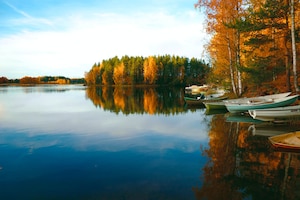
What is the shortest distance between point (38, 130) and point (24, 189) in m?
9.46

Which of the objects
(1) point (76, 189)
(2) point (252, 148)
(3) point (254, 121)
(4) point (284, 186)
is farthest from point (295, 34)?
(1) point (76, 189)

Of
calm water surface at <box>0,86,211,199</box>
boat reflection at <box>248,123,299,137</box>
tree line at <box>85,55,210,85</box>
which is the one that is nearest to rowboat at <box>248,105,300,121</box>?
boat reflection at <box>248,123,299,137</box>

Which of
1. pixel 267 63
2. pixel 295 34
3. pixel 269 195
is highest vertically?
pixel 295 34

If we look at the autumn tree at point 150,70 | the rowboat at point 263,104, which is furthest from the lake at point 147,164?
the autumn tree at point 150,70

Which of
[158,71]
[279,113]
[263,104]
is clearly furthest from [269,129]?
[158,71]

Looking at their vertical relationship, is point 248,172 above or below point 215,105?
below

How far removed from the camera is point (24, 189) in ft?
24.4

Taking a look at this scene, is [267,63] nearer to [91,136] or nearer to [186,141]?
[186,141]

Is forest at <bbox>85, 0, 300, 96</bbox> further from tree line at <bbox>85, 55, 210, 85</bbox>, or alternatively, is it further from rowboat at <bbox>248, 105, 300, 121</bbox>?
tree line at <bbox>85, 55, 210, 85</bbox>

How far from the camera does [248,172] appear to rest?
8.30m

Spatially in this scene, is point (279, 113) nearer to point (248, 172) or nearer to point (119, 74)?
point (248, 172)

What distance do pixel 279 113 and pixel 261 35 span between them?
7.72 metres

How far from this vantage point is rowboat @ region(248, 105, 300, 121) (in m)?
14.8

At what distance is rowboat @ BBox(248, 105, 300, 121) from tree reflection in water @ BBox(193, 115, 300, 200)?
315cm
